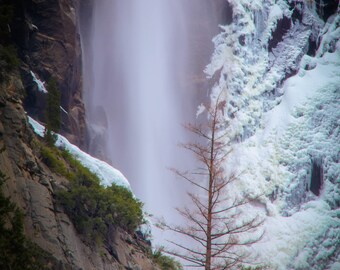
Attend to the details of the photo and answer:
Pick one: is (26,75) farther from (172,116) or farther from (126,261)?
(172,116)

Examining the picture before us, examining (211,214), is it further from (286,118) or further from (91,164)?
(286,118)

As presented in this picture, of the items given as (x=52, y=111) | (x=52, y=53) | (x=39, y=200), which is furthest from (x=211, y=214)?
(x=52, y=53)

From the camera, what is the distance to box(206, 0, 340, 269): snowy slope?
96.7 feet

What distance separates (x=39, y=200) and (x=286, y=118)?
87.3 feet

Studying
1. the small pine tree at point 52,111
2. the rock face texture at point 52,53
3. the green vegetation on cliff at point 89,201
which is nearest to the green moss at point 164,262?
the green vegetation on cliff at point 89,201

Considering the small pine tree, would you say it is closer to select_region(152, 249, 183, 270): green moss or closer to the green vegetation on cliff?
the green vegetation on cliff

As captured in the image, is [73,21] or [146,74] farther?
[146,74]

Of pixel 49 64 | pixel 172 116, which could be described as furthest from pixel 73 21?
pixel 172 116

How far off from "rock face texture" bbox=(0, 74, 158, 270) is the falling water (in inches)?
624

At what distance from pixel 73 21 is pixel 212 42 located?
64.2ft

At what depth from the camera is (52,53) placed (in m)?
19.5

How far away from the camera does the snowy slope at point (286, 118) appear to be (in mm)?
29484

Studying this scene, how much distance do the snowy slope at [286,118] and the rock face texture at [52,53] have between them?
1329cm

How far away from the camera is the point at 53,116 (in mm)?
15406
